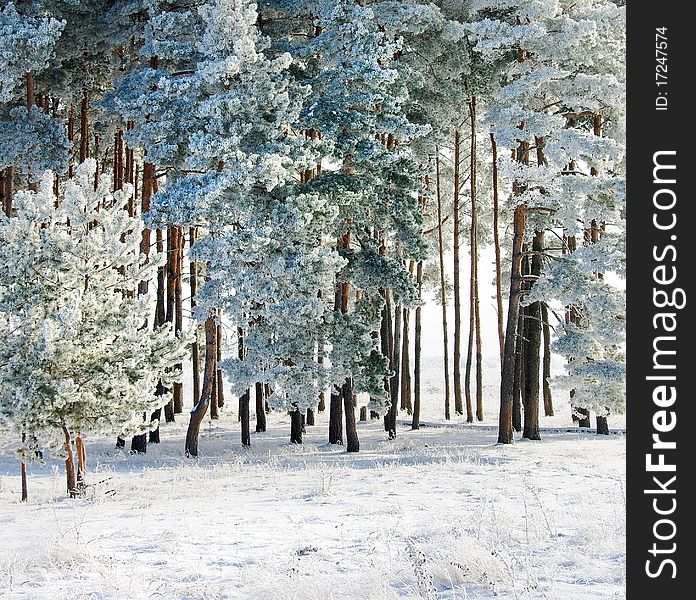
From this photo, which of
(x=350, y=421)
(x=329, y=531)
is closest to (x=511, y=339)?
(x=350, y=421)

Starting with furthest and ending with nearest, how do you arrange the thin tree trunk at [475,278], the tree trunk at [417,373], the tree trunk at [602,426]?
the thin tree trunk at [475,278]
the tree trunk at [417,373]
the tree trunk at [602,426]

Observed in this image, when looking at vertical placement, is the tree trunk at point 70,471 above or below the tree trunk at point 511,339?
below

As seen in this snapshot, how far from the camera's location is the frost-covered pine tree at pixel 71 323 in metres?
11.6

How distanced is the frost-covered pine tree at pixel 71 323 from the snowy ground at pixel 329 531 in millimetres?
1352

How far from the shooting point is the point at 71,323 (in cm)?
1138

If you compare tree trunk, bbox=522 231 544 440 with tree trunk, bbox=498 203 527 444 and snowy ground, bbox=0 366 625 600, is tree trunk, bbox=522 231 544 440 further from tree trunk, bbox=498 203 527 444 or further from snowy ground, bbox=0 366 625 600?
snowy ground, bbox=0 366 625 600

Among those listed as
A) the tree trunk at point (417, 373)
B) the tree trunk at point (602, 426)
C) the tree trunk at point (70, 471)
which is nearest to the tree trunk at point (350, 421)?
the tree trunk at point (417, 373)

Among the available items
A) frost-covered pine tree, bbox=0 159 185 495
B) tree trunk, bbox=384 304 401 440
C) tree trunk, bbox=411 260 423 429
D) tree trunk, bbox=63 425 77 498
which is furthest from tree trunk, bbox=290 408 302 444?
frost-covered pine tree, bbox=0 159 185 495

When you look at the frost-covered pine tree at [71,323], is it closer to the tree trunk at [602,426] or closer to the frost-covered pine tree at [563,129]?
the frost-covered pine tree at [563,129]

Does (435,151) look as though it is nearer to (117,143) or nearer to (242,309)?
(117,143)

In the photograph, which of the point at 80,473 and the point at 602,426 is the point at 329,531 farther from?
the point at 602,426

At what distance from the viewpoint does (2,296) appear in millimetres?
11594

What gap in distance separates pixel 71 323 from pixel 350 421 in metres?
9.68
